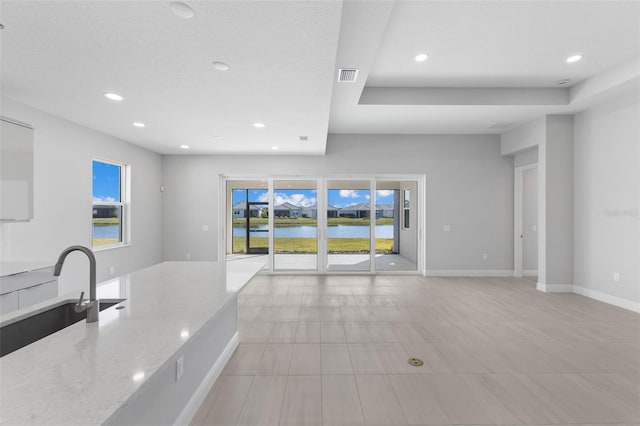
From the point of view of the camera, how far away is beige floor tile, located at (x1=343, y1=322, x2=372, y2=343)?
10.2ft

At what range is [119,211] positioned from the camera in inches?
217

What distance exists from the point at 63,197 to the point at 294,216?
3.93m

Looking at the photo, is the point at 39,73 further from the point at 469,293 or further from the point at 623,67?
the point at 623,67

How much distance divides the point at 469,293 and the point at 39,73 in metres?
6.16

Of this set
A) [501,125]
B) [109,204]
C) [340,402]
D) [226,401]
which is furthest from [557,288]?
[109,204]

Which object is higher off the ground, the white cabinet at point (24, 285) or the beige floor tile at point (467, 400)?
the white cabinet at point (24, 285)

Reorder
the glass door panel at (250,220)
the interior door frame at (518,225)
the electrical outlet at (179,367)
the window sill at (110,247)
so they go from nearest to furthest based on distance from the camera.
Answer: the electrical outlet at (179,367) < the window sill at (110,247) < the interior door frame at (518,225) < the glass door panel at (250,220)

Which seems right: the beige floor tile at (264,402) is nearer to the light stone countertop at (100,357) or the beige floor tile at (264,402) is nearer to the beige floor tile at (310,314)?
the light stone countertop at (100,357)

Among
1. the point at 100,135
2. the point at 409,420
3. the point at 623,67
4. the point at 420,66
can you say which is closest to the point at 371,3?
the point at 420,66

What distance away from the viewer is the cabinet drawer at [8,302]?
2.48m

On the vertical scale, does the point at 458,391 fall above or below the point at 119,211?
below

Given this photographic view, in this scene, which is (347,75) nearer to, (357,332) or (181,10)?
(181,10)

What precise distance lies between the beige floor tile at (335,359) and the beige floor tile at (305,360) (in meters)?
0.05

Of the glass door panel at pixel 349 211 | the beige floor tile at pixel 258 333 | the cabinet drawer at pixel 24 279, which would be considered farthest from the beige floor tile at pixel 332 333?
the glass door panel at pixel 349 211
